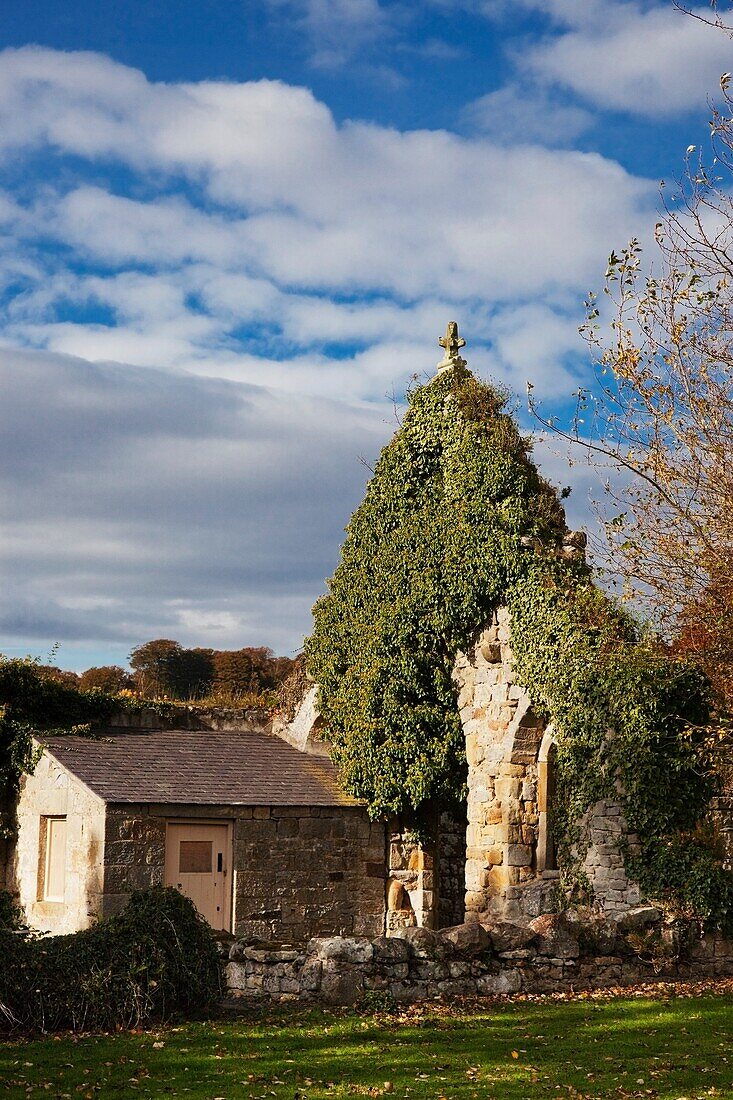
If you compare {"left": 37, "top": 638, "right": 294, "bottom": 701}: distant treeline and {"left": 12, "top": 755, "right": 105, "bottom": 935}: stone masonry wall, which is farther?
{"left": 37, "top": 638, "right": 294, "bottom": 701}: distant treeline

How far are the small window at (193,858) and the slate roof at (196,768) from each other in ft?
2.19

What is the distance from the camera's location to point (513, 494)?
19.4 meters

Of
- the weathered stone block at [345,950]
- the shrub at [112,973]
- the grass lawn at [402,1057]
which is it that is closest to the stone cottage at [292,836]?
the weathered stone block at [345,950]

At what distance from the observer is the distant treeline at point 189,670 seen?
36812 mm

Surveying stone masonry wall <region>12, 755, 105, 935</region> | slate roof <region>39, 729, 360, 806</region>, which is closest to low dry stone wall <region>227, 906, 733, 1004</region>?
stone masonry wall <region>12, 755, 105, 935</region>

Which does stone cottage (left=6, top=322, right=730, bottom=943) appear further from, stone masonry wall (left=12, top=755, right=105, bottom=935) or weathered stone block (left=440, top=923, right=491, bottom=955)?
weathered stone block (left=440, top=923, right=491, bottom=955)

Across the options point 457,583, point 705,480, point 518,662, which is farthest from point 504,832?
point 705,480

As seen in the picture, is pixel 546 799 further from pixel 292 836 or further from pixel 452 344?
pixel 452 344

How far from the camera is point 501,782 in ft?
62.5

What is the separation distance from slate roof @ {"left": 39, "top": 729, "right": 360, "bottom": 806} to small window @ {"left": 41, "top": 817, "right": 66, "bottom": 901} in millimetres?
1086

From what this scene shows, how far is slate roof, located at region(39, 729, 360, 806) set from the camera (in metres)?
18.3

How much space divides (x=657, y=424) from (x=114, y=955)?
8.10 m

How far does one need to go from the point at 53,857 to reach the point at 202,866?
2.41 m

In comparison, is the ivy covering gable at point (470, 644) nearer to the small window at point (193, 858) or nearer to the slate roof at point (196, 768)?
the slate roof at point (196, 768)
